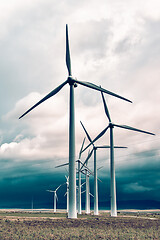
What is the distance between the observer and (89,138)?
110m

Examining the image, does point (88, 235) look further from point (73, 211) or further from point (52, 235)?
point (73, 211)

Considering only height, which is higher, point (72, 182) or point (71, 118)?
point (71, 118)

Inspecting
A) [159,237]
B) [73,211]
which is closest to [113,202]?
[73,211]

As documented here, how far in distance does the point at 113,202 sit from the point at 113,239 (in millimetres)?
52163

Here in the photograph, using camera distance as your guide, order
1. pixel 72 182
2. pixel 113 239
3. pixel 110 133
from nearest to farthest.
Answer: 1. pixel 113 239
2. pixel 72 182
3. pixel 110 133

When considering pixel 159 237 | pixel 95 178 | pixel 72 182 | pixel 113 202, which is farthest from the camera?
pixel 95 178

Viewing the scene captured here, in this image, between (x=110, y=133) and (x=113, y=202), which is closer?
(x=113, y=202)

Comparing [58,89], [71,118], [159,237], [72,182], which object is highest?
[58,89]

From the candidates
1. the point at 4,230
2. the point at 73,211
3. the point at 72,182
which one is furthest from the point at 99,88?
the point at 4,230

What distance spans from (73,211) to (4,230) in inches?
902

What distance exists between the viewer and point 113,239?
4359 centimetres

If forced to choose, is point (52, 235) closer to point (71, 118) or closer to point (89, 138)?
point (71, 118)

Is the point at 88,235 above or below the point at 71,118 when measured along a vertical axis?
below

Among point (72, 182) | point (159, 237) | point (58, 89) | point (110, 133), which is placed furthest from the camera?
point (110, 133)
